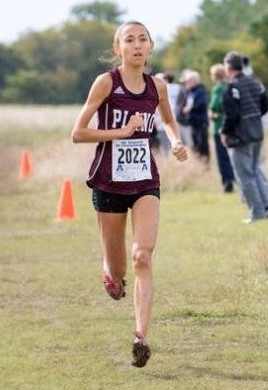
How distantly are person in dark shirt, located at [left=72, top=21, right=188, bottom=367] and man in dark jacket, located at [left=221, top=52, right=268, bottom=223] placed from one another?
22.6 ft

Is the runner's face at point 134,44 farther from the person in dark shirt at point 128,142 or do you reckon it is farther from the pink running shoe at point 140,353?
the pink running shoe at point 140,353

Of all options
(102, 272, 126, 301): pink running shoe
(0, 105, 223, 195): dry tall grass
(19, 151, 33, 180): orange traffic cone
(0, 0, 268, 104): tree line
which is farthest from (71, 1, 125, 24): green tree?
(102, 272, 126, 301): pink running shoe

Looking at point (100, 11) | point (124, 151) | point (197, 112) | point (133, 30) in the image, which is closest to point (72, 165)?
point (197, 112)

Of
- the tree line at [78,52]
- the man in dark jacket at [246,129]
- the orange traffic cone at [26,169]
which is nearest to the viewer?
the man in dark jacket at [246,129]

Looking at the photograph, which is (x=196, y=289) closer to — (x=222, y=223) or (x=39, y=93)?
(x=222, y=223)

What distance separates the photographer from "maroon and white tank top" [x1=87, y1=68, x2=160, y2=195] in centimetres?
841

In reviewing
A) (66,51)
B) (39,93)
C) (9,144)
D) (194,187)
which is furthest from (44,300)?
(66,51)

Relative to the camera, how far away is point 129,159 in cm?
838

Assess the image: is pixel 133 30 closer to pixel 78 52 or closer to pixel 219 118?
pixel 219 118

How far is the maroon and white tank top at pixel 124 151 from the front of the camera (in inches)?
331

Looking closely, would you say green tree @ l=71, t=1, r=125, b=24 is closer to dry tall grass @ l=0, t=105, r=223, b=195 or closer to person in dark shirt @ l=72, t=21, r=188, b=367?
dry tall grass @ l=0, t=105, r=223, b=195

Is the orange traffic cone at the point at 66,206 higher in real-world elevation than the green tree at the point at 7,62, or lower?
lower

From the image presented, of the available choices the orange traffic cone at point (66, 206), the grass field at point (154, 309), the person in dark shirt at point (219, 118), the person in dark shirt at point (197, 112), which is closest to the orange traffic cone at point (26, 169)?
the person in dark shirt at point (197, 112)

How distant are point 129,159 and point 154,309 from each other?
7.18 feet
